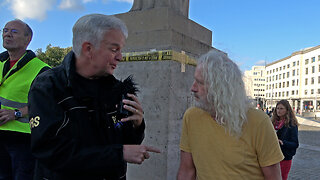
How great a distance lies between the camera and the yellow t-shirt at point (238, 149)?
1.58 meters

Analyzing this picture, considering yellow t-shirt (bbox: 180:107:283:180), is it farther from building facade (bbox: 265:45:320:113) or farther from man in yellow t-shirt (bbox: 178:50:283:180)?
building facade (bbox: 265:45:320:113)

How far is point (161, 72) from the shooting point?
9.42 feet

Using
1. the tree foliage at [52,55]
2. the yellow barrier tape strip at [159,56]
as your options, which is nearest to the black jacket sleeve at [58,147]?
the yellow barrier tape strip at [159,56]

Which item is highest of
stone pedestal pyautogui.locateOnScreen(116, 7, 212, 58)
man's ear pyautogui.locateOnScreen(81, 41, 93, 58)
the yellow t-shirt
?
stone pedestal pyautogui.locateOnScreen(116, 7, 212, 58)

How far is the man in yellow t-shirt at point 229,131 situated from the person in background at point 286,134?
239cm

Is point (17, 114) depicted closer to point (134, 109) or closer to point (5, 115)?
point (5, 115)

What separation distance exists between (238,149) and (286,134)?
2664 mm

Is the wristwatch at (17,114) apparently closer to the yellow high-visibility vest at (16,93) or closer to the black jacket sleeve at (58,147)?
the yellow high-visibility vest at (16,93)

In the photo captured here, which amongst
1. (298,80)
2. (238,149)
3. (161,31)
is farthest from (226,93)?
(298,80)

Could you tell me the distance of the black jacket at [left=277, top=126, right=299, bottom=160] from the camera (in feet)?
12.1

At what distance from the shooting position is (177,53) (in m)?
2.91

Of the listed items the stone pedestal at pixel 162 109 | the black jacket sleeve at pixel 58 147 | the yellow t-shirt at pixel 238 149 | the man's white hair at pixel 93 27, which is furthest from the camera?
the stone pedestal at pixel 162 109

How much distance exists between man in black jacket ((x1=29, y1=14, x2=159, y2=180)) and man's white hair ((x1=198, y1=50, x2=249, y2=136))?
546 mm

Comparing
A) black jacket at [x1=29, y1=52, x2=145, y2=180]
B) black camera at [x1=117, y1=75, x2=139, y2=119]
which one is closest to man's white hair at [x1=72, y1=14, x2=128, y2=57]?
black jacket at [x1=29, y1=52, x2=145, y2=180]
